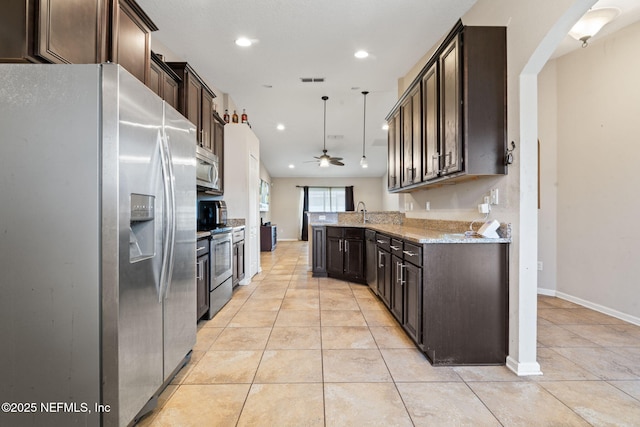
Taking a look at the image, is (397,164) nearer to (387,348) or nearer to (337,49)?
(337,49)

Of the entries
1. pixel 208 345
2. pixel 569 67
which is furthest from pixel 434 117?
pixel 208 345

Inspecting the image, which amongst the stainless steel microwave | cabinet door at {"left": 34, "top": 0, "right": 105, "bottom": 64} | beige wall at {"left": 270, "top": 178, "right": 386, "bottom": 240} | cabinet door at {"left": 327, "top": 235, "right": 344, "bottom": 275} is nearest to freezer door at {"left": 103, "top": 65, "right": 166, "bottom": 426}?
cabinet door at {"left": 34, "top": 0, "right": 105, "bottom": 64}

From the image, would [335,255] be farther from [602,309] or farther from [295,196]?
[295,196]

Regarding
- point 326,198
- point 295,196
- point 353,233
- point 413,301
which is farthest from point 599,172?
point 295,196

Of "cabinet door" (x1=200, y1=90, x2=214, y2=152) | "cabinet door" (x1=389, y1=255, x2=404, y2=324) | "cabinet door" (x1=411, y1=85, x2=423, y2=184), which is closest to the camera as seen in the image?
"cabinet door" (x1=389, y1=255, x2=404, y2=324)

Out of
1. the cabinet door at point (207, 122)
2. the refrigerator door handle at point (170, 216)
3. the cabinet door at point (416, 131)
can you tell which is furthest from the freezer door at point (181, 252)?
the cabinet door at point (416, 131)

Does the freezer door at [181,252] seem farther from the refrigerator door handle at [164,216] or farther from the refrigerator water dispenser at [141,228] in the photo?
the refrigerator water dispenser at [141,228]

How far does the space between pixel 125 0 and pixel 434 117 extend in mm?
2417

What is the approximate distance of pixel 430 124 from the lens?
2.75 m

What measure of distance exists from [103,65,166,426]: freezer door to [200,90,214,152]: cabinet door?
1920 millimetres

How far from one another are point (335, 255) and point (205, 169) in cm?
240

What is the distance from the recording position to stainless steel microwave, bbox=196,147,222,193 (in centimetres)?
316

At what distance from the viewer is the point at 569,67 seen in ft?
11.4

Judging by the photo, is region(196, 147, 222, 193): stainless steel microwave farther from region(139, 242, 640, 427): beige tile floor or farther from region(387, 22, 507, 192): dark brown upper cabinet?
region(387, 22, 507, 192): dark brown upper cabinet
